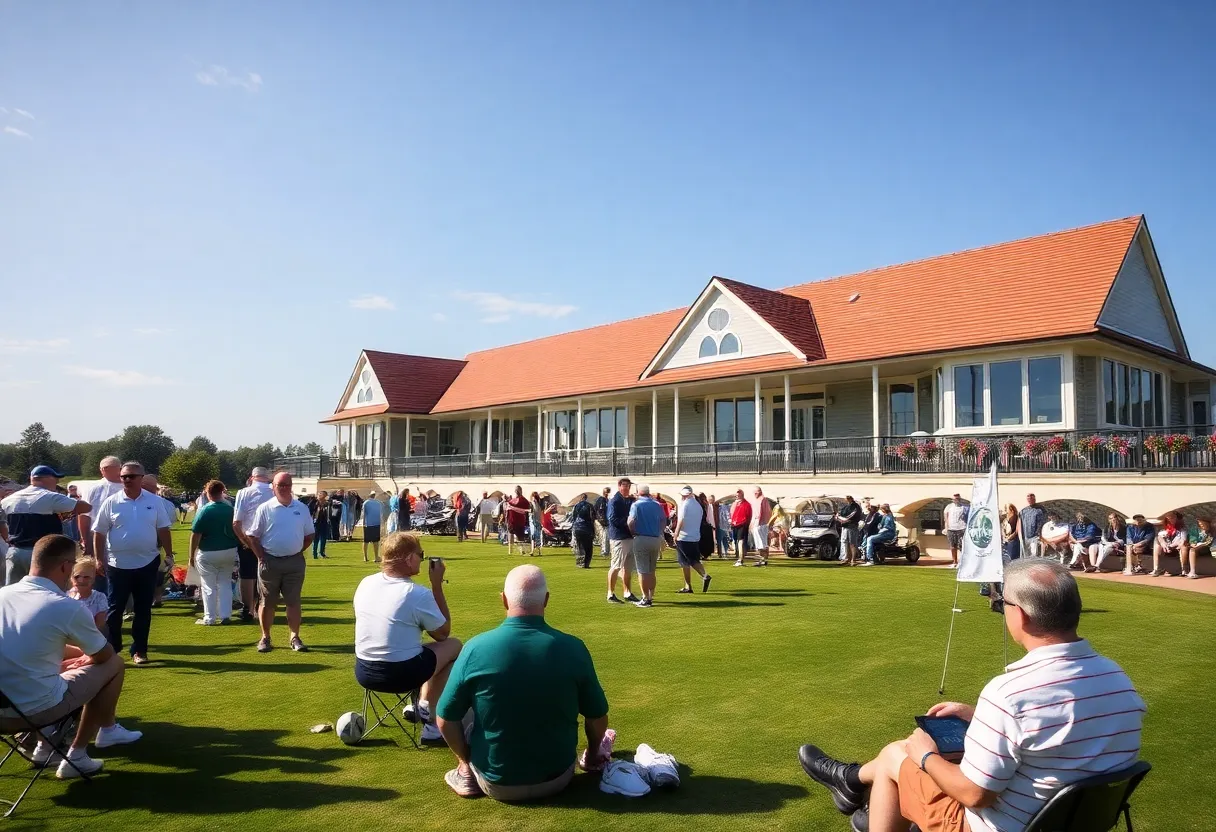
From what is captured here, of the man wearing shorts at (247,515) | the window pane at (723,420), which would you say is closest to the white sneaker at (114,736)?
the man wearing shorts at (247,515)

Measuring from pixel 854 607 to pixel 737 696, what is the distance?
19.8 feet

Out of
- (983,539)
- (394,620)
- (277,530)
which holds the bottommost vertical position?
(394,620)

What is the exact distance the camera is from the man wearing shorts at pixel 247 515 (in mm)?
9648

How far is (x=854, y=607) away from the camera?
12.7 meters

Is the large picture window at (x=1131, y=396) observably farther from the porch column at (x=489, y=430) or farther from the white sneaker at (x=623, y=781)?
the porch column at (x=489, y=430)

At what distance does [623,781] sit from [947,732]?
2.10m

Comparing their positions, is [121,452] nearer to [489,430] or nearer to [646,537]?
[489,430]

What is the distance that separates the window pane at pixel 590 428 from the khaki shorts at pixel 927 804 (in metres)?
32.7

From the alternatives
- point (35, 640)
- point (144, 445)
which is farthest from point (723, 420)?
point (144, 445)

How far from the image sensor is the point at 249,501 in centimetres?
989

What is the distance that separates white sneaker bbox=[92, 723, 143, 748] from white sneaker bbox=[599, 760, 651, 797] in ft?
11.7

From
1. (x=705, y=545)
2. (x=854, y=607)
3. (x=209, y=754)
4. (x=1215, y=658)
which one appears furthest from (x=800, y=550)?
(x=209, y=754)

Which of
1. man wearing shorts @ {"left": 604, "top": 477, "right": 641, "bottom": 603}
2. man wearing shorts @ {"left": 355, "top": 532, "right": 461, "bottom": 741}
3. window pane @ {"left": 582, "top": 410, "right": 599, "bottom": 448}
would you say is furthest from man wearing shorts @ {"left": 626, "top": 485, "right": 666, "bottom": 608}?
window pane @ {"left": 582, "top": 410, "right": 599, "bottom": 448}

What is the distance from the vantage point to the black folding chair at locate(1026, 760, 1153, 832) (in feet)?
9.73
